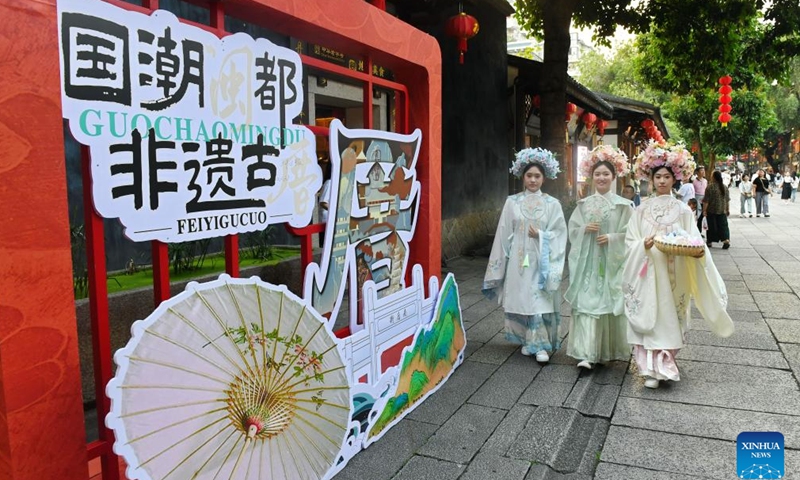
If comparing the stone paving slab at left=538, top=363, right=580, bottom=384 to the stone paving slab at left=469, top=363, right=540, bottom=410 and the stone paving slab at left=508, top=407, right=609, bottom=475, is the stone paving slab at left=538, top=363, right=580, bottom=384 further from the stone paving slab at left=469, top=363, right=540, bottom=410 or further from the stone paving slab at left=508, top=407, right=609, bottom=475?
the stone paving slab at left=508, top=407, right=609, bottom=475

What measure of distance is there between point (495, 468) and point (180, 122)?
236cm

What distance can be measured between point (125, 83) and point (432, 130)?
254 centimetres

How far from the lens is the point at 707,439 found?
3.52m

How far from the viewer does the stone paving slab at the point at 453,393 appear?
3.92 m

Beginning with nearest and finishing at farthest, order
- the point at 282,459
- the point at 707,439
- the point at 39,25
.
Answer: the point at 39,25
the point at 282,459
the point at 707,439

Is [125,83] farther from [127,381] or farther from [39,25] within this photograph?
[127,381]

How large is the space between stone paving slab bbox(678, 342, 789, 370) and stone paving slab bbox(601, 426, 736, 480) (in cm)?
172

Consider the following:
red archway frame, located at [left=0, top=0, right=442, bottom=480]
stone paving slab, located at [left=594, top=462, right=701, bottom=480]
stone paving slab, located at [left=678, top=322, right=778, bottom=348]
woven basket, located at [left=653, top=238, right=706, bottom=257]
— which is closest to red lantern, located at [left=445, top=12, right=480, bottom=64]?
stone paving slab, located at [left=678, top=322, right=778, bottom=348]

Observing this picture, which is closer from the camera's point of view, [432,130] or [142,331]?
→ [142,331]

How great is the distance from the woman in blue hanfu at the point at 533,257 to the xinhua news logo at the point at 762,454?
8.10ft

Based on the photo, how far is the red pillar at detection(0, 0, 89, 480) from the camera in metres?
1.76

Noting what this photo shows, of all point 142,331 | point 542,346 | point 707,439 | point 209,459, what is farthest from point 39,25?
point 542,346

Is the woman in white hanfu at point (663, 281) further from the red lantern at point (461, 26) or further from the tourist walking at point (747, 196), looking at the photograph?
the tourist walking at point (747, 196)

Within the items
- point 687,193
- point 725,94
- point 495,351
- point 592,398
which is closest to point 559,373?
point 592,398
